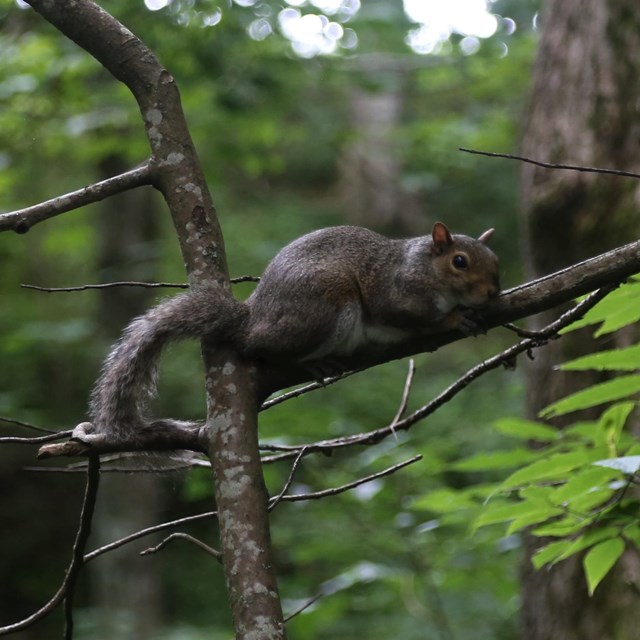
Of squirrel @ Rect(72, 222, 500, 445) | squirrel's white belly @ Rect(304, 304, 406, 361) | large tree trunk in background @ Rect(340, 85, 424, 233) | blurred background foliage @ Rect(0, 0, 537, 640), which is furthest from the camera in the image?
large tree trunk in background @ Rect(340, 85, 424, 233)

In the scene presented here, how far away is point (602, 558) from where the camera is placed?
1772mm


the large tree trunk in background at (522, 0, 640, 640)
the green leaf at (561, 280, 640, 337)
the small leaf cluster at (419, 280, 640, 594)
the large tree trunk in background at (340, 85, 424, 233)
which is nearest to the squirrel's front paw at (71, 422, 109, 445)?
the small leaf cluster at (419, 280, 640, 594)

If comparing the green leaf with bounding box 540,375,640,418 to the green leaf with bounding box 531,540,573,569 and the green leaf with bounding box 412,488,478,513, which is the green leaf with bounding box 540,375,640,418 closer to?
the green leaf with bounding box 531,540,573,569

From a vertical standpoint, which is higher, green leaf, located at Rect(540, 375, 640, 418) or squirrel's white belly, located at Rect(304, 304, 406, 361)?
squirrel's white belly, located at Rect(304, 304, 406, 361)

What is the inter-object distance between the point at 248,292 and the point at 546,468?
431cm

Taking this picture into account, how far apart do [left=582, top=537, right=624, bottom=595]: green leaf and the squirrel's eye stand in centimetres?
126

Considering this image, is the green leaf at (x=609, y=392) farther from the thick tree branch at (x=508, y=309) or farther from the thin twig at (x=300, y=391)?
the thin twig at (x=300, y=391)

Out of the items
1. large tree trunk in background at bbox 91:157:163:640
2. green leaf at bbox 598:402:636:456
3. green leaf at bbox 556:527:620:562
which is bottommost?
green leaf at bbox 556:527:620:562

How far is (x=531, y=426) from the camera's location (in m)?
2.29

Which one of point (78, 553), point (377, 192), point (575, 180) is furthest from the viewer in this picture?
point (377, 192)

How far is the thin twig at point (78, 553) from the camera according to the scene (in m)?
1.55

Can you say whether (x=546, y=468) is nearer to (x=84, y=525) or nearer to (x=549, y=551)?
(x=549, y=551)

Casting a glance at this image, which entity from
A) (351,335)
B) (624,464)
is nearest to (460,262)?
(351,335)

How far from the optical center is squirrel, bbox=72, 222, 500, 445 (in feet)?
6.54
